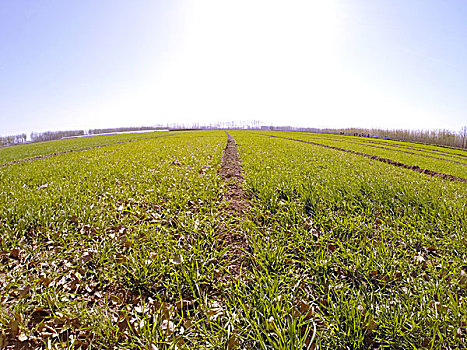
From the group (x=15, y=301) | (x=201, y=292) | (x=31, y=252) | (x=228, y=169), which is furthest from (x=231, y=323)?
(x=228, y=169)

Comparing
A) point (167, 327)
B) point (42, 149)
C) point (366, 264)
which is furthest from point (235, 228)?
point (42, 149)

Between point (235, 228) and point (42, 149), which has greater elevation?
point (42, 149)

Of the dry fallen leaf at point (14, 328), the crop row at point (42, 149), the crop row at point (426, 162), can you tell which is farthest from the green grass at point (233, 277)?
the crop row at point (42, 149)

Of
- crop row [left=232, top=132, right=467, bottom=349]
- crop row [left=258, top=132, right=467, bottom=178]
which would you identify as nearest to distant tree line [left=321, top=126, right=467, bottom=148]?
crop row [left=258, top=132, right=467, bottom=178]

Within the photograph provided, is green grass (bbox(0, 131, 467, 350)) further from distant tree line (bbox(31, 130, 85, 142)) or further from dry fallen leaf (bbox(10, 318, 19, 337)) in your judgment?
distant tree line (bbox(31, 130, 85, 142))

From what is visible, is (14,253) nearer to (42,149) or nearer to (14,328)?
(14,328)

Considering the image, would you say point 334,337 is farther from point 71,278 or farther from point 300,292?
point 71,278

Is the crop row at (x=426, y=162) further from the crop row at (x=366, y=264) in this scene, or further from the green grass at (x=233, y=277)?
the green grass at (x=233, y=277)

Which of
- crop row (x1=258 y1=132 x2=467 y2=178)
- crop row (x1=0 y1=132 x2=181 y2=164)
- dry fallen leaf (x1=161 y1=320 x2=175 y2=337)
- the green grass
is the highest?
crop row (x1=0 y1=132 x2=181 y2=164)

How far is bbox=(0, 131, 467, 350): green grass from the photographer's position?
2.00 metres

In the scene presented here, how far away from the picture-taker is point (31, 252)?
3.30 metres

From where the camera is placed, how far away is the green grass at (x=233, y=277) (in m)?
2.00

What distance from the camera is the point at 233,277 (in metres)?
2.74

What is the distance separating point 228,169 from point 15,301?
753 cm
